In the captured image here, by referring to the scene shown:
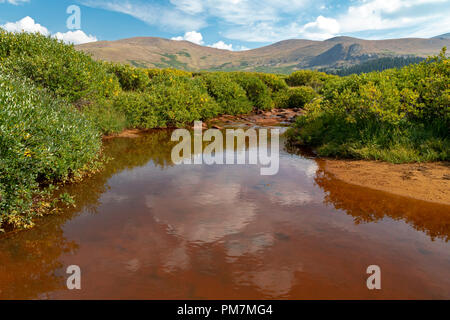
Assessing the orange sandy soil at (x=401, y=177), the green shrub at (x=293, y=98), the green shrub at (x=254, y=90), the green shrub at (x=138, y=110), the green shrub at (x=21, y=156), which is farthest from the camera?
the green shrub at (x=293, y=98)

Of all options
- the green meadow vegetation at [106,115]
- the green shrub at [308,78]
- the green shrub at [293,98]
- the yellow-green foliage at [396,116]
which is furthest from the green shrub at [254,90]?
the yellow-green foliage at [396,116]

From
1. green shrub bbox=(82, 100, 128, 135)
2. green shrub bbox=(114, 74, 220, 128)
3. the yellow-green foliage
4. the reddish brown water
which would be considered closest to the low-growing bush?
green shrub bbox=(114, 74, 220, 128)

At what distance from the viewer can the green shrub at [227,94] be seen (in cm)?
2672

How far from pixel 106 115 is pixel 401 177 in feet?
49.2

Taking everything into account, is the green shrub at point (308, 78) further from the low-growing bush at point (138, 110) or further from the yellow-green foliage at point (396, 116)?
the yellow-green foliage at point (396, 116)

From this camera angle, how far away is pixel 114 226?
630 cm

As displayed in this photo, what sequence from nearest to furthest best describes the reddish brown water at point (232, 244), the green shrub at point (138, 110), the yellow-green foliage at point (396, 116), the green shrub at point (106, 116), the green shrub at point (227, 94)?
the reddish brown water at point (232, 244) < the yellow-green foliage at point (396, 116) < the green shrub at point (106, 116) < the green shrub at point (138, 110) < the green shrub at point (227, 94)

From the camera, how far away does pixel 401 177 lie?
895 centimetres

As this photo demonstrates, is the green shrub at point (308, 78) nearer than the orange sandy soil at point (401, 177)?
No

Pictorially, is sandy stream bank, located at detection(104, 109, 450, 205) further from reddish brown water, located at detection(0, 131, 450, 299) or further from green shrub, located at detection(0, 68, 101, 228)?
green shrub, located at detection(0, 68, 101, 228)

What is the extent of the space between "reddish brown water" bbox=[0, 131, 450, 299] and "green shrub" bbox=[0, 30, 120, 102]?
8.20 metres

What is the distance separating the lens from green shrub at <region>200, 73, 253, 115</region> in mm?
26719

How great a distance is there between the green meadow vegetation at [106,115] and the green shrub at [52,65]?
49 millimetres

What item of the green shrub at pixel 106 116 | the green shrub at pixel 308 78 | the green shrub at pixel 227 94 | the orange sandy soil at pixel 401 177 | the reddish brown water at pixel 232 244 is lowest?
the reddish brown water at pixel 232 244
